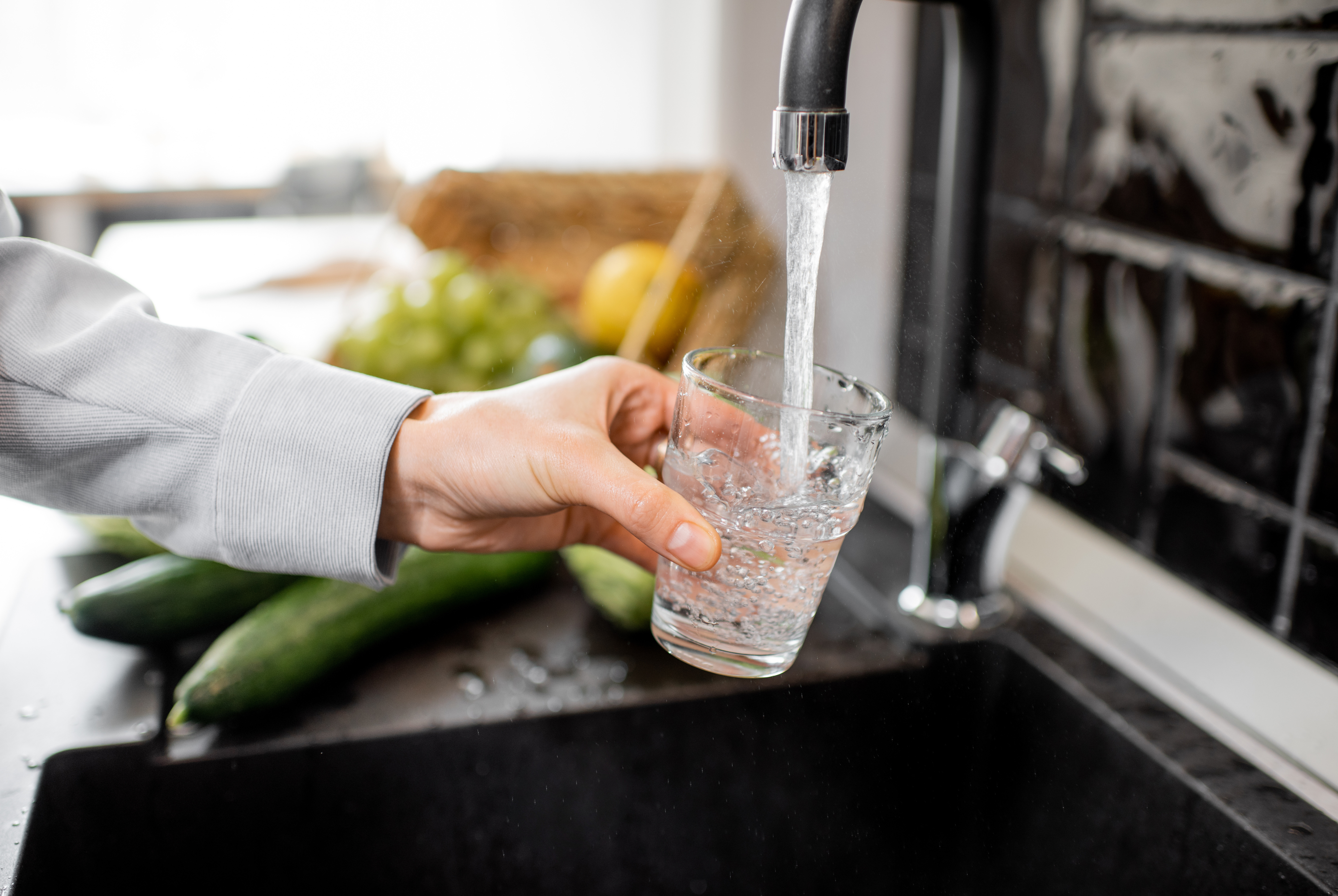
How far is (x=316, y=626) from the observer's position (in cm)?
80

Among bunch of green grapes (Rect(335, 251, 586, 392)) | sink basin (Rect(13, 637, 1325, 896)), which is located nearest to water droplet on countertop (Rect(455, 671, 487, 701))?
sink basin (Rect(13, 637, 1325, 896))

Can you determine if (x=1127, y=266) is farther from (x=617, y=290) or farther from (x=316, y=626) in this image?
(x=316, y=626)

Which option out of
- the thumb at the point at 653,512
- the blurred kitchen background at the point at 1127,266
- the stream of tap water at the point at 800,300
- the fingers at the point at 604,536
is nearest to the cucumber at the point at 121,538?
the blurred kitchen background at the point at 1127,266

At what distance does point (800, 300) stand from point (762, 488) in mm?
94

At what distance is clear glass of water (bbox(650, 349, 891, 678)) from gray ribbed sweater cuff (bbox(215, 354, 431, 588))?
0.19 metres

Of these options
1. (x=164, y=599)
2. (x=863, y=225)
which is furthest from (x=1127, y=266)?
(x=164, y=599)

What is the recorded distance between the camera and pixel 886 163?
1.21 meters

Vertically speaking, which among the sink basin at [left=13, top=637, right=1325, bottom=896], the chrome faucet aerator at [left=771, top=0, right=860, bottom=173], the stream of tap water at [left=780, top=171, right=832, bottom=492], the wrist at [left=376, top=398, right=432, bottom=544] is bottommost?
the sink basin at [left=13, top=637, right=1325, bottom=896]

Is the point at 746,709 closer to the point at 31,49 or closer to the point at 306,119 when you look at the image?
the point at 306,119

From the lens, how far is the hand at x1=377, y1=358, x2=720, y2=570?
1.65ft

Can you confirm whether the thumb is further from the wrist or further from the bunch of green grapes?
the bunch of green grapes

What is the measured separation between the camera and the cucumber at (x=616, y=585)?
0.83m

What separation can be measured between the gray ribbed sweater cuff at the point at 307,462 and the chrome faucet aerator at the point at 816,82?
0.28 m

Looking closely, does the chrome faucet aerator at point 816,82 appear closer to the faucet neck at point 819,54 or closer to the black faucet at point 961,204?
the faucet neck at point 819,54
